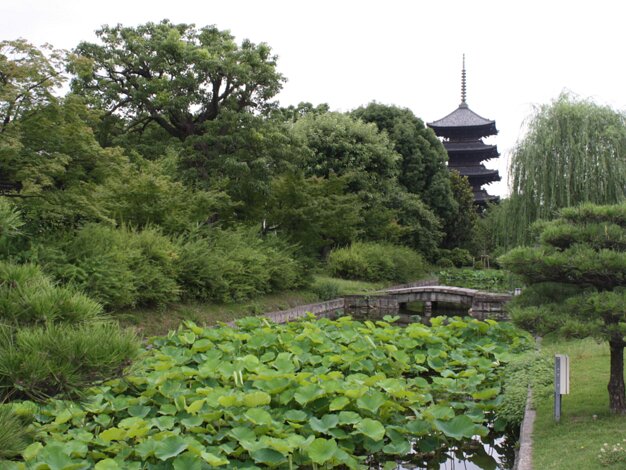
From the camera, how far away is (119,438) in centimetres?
435

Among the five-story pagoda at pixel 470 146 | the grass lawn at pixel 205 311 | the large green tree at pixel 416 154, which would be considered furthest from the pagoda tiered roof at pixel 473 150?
the grass lawn at pixel 205 311

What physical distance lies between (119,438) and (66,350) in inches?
93.2

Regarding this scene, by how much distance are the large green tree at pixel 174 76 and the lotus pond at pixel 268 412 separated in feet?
29.0

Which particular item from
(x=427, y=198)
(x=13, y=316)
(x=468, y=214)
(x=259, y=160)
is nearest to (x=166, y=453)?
(x=13, y=316)

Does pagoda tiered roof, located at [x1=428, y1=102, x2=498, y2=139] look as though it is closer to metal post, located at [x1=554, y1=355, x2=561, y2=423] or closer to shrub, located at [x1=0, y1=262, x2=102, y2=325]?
metal post, located at [x1=554, y1=355, x2=561, y2=423]

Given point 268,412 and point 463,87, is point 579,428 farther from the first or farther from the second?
point 463,87

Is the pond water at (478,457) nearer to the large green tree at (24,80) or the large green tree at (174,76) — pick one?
the large green tree at (24,80)

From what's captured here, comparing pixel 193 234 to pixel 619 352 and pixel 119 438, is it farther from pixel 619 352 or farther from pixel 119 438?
pixel 619 352

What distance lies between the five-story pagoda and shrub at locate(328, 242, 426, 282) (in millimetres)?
15867

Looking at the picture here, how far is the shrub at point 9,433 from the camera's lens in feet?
6.50

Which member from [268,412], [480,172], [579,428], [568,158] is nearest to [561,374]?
[579,428]

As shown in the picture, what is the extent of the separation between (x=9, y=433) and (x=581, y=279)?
14.1 ft

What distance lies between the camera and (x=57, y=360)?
2.28 m

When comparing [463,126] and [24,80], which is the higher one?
[463,126]
